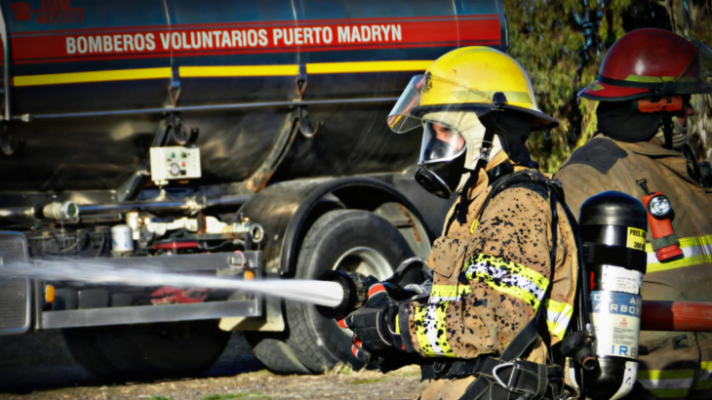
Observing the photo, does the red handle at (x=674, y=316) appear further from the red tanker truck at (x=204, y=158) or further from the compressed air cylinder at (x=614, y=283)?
the red tanker truck at (x=204, y=158)

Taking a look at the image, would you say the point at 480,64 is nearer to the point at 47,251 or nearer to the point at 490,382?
the point at 490,382

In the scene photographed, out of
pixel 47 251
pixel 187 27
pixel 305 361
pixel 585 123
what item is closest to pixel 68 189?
pixel 47 251

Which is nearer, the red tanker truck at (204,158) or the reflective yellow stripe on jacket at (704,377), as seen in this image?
the reflective yellow stripe on jacket at (704,377)

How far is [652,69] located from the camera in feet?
13.9

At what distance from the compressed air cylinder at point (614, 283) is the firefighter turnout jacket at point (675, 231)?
0.76 metres

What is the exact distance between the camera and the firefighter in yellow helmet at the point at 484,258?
9.50 ft

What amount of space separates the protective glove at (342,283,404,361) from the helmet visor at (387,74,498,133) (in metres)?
0.61

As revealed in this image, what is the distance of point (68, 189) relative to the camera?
7855 mm

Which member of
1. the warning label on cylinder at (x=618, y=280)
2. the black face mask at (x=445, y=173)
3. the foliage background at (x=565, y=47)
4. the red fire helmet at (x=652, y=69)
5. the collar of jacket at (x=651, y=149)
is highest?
the foliage background at (x=565, y=47)

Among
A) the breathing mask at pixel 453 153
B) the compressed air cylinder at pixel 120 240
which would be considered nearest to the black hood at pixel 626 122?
the breathing mask at pixel 453 153

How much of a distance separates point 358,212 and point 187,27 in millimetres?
2054

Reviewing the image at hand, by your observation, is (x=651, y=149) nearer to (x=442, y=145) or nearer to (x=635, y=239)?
(x=635, y=239)

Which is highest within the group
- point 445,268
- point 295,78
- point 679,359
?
point 295,78

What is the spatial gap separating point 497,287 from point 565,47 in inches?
537
